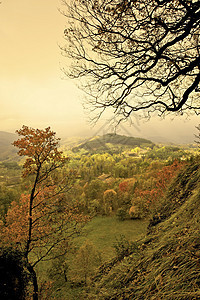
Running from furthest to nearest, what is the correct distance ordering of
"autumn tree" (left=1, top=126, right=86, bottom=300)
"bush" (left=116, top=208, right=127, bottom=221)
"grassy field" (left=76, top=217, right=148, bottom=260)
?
"bush" (left=116, top=208, right=127, bottom=221) → "grassy field" (left=76, top=217, right=148, bottom=260) → "autumn tree" (left=1, top=126, right=86, bottom=300)

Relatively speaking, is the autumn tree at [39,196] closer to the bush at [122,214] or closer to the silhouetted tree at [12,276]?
the silhouetted tree at [12,276]

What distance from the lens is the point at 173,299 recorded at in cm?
174

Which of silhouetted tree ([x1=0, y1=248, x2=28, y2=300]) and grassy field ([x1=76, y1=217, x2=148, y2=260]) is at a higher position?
silhouetted tree ([x1=0, y1=248, x2=28, y2=300])

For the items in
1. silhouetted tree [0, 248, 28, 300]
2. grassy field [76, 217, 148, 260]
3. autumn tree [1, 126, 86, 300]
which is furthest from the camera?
grassy field [76, 217, 148, 260]

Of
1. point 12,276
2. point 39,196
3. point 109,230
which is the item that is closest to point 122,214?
point 109,230

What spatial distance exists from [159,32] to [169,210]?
6.18 m

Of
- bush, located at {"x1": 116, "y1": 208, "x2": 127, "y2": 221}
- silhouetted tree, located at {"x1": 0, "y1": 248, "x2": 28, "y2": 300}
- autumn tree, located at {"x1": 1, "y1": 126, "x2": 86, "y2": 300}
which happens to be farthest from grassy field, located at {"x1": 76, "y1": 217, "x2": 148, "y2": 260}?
silhouetted tree, located at {"x1": 0, "y1": 248, "x2": 28, "y2": 300}

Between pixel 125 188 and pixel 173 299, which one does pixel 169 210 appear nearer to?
pixel 173 299

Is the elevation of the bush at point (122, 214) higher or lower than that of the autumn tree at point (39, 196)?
lower

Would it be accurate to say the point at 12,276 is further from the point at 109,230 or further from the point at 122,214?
the point at 122,214

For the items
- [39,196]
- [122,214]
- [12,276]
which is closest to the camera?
[12,276]

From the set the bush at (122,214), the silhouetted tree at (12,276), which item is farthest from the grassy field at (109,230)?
the silhouetted tree at (12,276)

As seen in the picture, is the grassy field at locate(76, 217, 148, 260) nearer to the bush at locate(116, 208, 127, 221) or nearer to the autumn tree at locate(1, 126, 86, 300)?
the bush at locate(116, 208, 127, 221)

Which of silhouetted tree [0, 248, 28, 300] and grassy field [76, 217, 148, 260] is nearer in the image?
silhouetted tree [0, 248, 28, 300]
